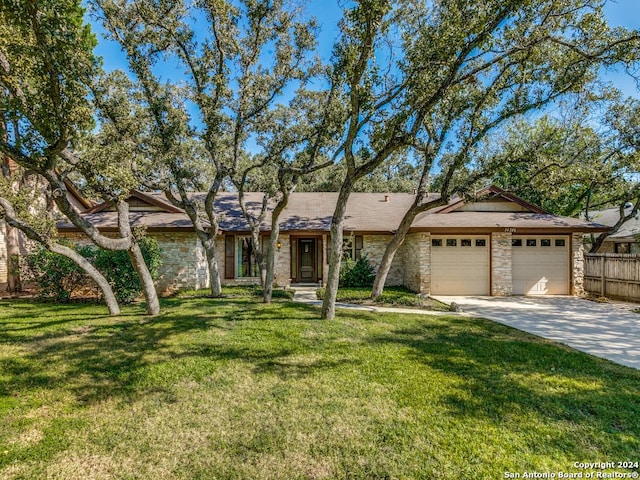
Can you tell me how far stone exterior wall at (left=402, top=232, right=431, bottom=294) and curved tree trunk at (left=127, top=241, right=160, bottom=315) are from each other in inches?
360

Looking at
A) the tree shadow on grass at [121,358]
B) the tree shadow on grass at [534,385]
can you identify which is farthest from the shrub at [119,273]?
the tree shadow on grass at [534,385]

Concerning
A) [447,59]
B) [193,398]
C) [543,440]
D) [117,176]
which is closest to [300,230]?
[117,176]

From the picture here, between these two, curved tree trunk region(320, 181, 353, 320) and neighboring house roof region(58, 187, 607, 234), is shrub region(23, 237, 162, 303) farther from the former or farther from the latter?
curved tree trunk region(320, 181, 353, 320)

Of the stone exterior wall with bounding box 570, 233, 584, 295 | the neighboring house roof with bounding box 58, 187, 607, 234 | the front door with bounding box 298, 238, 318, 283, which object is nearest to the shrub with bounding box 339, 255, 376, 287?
the neighboring house roof with bounding box 58, 187, 607, 234

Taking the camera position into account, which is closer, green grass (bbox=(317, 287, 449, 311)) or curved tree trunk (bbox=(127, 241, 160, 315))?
curved tree trunk (bbox=(127, 241, 160, 315))

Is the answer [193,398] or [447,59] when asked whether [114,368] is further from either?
[447,59]

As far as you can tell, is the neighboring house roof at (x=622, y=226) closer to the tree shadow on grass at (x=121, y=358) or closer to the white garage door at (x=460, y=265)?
the white garage door at (x=460, y=265)

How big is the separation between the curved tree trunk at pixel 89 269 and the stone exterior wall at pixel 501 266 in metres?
12.7

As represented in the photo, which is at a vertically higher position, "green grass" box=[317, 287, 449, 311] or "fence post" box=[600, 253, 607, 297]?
"fence post" box=[600, 253, 607, 297]

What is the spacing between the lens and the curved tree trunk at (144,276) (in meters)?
7.74

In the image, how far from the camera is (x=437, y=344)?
6309 millimetres

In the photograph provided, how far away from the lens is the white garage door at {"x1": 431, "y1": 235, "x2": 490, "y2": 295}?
12.7 meters

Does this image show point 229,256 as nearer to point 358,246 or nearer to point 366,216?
point 358,246

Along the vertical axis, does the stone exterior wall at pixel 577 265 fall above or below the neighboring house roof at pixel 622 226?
below
